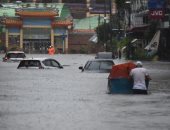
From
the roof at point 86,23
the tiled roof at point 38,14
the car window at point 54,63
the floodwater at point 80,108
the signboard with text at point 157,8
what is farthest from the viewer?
the roof at point 86,23

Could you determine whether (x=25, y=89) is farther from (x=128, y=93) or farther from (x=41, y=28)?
(x=41, y=28)

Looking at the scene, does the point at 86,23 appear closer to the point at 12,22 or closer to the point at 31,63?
the point at 12,22

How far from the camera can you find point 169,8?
81750mm

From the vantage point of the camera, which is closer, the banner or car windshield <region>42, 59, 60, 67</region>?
car windshield <region>42, 59, 60, 67</region>

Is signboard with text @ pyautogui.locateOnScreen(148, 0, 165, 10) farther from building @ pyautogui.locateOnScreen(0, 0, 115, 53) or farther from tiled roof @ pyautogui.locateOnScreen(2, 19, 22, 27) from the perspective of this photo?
tiled roof @ pyautogui.locateOnScreen(2, 19, 22, 27)

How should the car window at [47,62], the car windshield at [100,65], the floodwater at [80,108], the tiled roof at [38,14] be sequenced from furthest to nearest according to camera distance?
the tiled roof at [38,14], the car window at [47,62], the car windshield at [100,65], the floodwater at [80,108]

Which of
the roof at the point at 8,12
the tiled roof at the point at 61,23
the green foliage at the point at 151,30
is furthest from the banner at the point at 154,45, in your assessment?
the roof at the point at 8,12

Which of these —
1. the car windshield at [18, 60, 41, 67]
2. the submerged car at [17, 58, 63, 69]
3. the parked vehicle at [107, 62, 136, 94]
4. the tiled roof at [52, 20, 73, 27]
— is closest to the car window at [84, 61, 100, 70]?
the submerged car at [17, 58, 63, 69]

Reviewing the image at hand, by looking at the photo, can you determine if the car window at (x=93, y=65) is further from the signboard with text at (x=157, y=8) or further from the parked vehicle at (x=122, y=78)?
the signboard with text at (x=157, y=8)

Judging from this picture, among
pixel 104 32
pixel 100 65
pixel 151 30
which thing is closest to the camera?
pixel 100 65

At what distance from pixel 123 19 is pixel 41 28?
101ft

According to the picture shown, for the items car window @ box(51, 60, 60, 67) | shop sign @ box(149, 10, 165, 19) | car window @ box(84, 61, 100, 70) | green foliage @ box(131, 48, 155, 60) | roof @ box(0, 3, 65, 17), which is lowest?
green foliage @ box(131, 48, 155, 60)

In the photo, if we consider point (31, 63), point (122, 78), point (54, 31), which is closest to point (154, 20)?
point (31, 63)

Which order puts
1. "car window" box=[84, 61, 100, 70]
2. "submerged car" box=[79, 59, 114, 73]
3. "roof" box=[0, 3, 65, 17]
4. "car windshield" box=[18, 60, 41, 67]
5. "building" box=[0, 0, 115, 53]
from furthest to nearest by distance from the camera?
"roof" box=[0, 3, 65, 17], "building" box=[0, 0, 115, 53], "car windshield" box=[18, 60, 41, 67], "car window" box=[84, 61, 100, 70], "submerged car" box=[79, 59, 114, 73]
